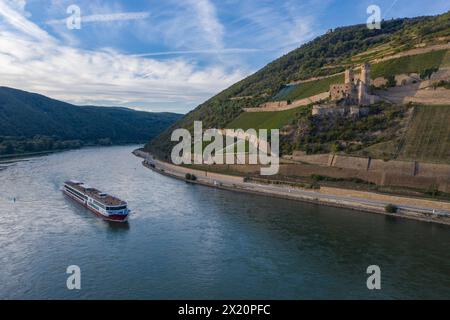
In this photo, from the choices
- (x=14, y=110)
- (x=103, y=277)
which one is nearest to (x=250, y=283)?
(x=103, y=277)

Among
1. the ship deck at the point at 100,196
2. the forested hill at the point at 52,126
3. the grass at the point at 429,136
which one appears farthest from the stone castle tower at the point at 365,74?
the forested hill at the point at 52,126

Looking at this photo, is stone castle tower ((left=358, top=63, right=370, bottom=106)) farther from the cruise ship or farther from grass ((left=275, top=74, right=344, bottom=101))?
the cruise ship

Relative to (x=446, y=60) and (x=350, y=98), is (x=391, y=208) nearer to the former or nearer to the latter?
(x=350, y=98)

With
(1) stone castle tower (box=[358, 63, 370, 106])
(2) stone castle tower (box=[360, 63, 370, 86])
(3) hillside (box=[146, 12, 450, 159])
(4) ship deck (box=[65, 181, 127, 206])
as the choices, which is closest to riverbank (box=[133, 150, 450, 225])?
(3) hillside (box=[146, 12, 450, 159])

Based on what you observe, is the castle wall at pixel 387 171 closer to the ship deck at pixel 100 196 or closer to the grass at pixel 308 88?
the grass at pixel 308 88
